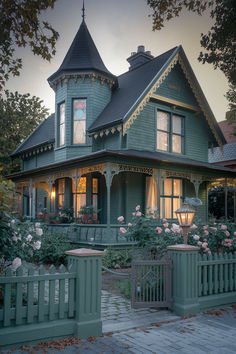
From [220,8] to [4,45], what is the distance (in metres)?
9.58

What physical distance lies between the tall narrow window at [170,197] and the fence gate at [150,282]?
972cm

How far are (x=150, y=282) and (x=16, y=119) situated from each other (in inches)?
947

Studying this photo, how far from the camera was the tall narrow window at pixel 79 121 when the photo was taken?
16.6 meters

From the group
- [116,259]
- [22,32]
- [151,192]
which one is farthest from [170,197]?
[22,32]

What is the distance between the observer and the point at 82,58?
17047 millimetres

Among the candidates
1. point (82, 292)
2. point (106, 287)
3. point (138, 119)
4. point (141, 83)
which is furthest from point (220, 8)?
point (82, 292)

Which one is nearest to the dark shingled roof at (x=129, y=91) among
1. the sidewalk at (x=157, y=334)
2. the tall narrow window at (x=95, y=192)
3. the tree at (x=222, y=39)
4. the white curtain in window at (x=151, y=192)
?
the tree at (x=222, y=39)

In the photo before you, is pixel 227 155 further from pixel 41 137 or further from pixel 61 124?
pixel 61 124

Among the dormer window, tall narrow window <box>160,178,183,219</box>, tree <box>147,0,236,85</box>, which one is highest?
tree <box>147,0,236,85</box>

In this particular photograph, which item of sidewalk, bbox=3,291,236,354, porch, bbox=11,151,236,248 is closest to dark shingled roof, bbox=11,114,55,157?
porch, bbox=11,151,236,248

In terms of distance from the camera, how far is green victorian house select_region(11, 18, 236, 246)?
584 inches

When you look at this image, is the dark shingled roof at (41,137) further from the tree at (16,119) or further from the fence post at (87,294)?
the fence post at (87,294)

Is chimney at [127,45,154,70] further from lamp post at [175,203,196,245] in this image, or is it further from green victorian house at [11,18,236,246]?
lamp post at [175,203,196,245]

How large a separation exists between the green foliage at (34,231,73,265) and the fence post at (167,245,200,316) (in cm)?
625
